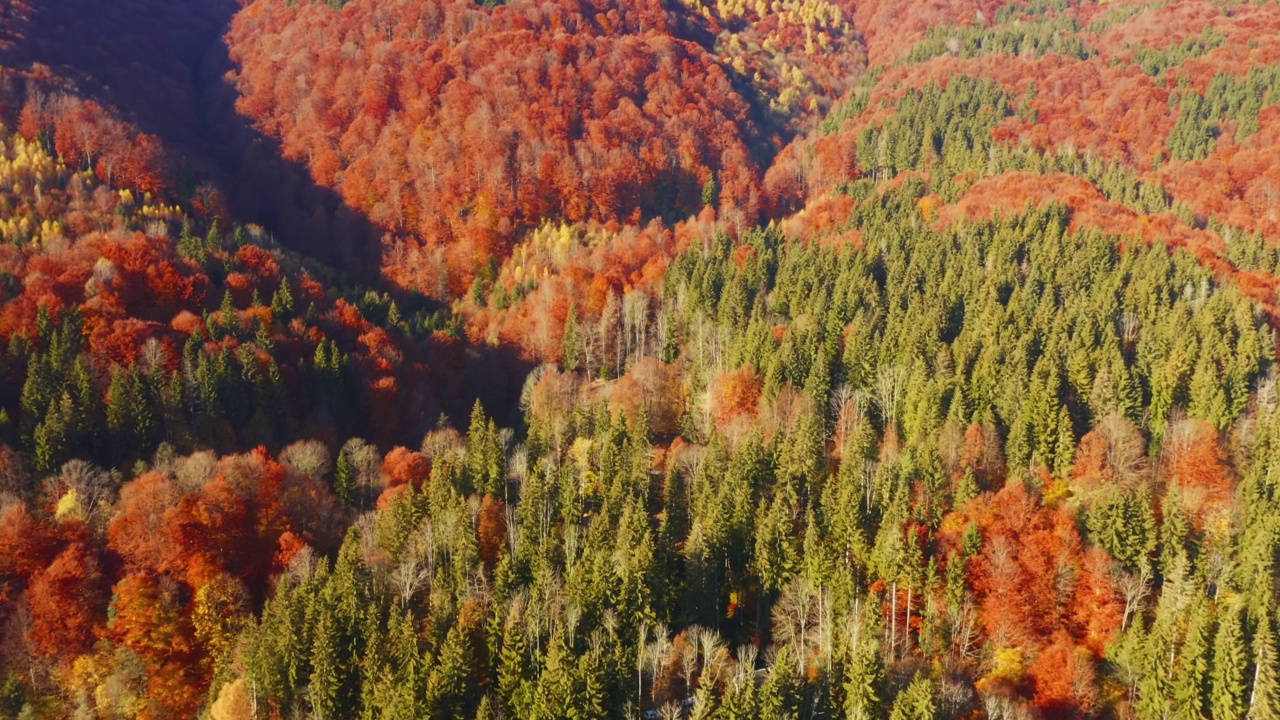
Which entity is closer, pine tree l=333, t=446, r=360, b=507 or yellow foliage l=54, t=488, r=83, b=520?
yellow foliage l=54, t=488, r=83, b=520

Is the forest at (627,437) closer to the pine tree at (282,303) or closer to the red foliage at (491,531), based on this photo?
the red foliage at (491,531)

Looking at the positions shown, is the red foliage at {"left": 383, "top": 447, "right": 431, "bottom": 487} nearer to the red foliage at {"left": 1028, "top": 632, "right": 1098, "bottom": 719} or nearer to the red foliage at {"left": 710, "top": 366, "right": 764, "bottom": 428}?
the red foliage at {"left": 710, "top": 366, "right": 764, "bottom": 428}

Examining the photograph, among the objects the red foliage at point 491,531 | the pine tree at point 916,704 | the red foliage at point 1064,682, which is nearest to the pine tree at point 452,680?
the red foliage at point 491,531

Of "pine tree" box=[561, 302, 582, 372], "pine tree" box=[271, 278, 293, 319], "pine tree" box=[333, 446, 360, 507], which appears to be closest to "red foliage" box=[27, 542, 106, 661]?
"pine tree" box=[333, 446, 360, 507]

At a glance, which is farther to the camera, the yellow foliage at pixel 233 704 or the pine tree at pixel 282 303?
the pine tree at pixel 282 303

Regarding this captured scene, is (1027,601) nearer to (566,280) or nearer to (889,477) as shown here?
(889,477)

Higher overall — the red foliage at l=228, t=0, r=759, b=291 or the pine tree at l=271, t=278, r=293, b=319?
the red foliage at l=228, t=0, r=759, b=291

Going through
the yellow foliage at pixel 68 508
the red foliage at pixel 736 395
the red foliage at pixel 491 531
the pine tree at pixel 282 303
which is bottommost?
the red foliage at pixel 491 531

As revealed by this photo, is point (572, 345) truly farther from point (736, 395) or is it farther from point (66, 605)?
point (66, 605)

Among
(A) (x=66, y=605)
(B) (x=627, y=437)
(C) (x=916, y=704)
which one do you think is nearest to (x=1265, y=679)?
(C) (x=916, y=704)
